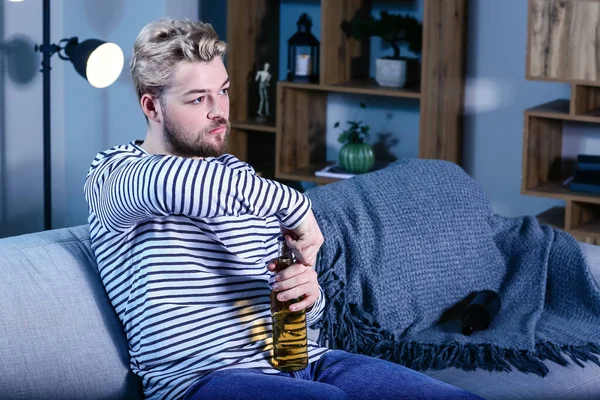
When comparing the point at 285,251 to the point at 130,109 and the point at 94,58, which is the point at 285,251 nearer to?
the point at 94,58

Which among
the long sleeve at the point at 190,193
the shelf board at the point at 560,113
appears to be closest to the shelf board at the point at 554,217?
the shelf board at the point at 560,113

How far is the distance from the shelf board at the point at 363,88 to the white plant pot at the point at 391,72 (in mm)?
25


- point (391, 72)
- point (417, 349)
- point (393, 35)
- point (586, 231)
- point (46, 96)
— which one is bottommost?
point (417, 349)

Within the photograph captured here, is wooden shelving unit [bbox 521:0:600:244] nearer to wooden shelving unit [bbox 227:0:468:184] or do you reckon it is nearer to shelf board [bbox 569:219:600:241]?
shelf board [bbox 569:219:600:241]

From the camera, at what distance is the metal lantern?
364 cm

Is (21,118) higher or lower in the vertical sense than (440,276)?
higher

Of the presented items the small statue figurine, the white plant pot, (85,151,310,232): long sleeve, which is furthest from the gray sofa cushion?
the small statue figurine

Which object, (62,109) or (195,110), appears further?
(62,109)

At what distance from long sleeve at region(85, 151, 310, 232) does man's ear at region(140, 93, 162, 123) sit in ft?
0.49

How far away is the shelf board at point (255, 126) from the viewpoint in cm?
372

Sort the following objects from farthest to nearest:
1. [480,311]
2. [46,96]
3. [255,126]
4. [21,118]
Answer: [255,126]
[21,118]
[46,96]
[480,311]

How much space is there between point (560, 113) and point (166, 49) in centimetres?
183

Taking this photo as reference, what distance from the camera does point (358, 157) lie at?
11.6 ft

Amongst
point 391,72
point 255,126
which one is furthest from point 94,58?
point 391,72
